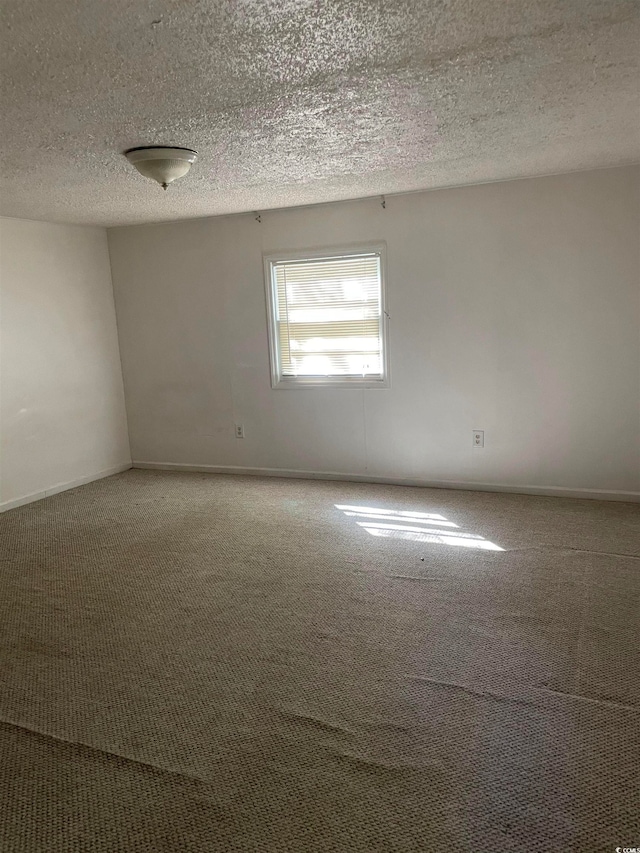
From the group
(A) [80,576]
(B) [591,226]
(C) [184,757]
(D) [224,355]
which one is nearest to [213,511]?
(A) [80,576]

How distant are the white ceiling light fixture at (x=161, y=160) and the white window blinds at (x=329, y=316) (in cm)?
192

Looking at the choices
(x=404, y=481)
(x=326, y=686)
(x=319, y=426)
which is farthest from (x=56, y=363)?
(x=326, y=686)

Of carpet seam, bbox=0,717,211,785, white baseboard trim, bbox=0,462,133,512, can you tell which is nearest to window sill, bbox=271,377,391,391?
white baseboard trim, bbox=0,462,133,512

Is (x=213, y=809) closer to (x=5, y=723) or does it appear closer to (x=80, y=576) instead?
(x=5, y=723)

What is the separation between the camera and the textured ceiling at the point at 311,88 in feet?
5.38

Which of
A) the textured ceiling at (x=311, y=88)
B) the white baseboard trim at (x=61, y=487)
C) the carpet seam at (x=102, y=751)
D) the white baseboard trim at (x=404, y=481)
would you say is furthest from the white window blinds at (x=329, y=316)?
the carpet seam at (x=102, y=751)

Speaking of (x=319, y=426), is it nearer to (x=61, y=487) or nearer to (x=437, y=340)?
(x=437, y=340)

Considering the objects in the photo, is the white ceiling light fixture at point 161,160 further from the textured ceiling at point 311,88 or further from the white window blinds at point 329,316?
the white window blinds at point 329,316

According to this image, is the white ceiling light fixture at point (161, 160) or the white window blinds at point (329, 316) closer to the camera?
the white ceiling light fixture at point (161, 160)

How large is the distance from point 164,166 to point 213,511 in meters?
2.43

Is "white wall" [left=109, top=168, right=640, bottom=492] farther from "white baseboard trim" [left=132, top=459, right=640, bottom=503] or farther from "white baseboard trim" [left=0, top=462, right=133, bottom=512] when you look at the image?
"white baseboard trim" [left=0, top=462, right=133, bottom=512]

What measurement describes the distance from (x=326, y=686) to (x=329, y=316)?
3.20 metres

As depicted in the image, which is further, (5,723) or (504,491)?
(504,491)

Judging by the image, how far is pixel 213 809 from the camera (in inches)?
68.4
